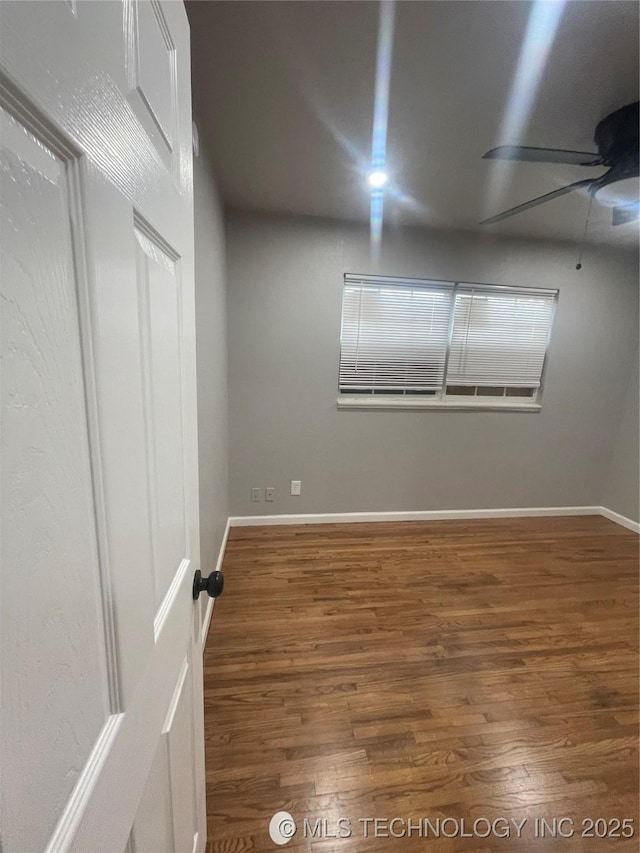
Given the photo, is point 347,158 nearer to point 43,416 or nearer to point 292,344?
point 292,344

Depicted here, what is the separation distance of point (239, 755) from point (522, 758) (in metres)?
1.04

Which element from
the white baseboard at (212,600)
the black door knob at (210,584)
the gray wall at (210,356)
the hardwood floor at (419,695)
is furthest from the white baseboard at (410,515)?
the black door knob at (210,584)

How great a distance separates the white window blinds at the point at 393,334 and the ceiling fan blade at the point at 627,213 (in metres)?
1.04

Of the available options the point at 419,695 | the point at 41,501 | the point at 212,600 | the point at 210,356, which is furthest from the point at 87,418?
the point at 212,600

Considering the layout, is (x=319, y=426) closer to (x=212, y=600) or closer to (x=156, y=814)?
(x=212, y=600)

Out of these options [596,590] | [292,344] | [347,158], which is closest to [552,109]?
[347,158]

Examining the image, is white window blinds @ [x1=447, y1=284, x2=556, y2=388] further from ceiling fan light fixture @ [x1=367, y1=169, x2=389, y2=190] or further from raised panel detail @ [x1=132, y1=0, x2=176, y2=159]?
raised panel detail @ [x1=132, y1=0, x2=176, y2=159]

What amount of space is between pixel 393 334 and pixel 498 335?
926 millimetres

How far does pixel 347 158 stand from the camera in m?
1.74

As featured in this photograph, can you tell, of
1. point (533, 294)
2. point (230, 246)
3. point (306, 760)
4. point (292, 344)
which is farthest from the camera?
point (533, 294)

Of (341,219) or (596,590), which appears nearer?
(596,590)

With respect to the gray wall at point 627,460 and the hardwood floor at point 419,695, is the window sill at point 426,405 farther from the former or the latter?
the hardwood floor at point 419,695

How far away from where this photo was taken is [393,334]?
279 centimetres

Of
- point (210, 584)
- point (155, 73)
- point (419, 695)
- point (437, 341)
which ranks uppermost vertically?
point (155, 73)
